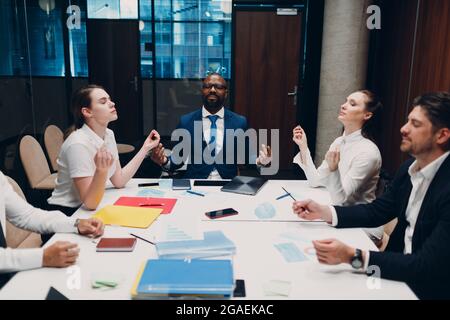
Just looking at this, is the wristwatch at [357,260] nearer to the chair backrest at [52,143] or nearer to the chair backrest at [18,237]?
the chair backrest at [18,237]

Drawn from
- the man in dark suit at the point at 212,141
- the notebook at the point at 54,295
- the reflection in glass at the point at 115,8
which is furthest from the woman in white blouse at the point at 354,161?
the reflection in glass at the point at 115,8

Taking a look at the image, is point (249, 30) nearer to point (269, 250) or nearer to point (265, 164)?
point (265, 164)

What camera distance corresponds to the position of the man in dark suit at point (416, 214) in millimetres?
1478

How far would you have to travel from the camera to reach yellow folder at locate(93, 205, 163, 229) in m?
1.93

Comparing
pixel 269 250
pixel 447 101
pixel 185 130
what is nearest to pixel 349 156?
pixel 447 101

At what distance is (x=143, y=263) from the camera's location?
150 cm

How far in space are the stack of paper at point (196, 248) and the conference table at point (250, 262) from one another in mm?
43

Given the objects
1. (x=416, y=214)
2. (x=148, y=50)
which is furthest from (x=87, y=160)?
(x=148, y=50)

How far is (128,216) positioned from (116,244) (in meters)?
0.35

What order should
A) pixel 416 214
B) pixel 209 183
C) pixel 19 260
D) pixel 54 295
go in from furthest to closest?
pixel 209 183 → pixel 416 214 → pixel 19 260 → pixel 54 295

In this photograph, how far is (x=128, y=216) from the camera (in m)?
2.01

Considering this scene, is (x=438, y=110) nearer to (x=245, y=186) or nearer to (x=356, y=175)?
(x=356, y=175)

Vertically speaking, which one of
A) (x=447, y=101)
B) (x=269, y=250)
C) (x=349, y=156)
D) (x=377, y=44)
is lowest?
(x=269, y=250)
